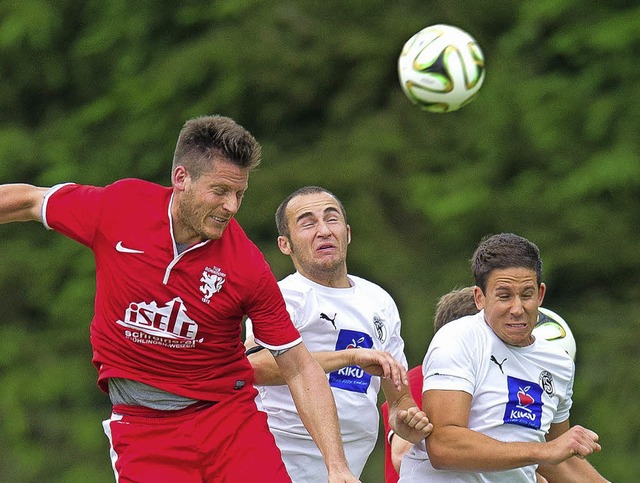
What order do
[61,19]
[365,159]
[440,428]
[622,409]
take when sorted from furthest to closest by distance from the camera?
[61,19] < [365,159] < [622,409] < [440,428]

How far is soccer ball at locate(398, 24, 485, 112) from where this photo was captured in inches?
280

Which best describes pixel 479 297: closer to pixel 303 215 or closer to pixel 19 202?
pixel 303 215

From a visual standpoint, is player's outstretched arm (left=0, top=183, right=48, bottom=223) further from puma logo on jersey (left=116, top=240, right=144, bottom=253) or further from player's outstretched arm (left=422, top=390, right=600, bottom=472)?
player's outstretched arm (left=422, top=390, right=600, bottom=472)

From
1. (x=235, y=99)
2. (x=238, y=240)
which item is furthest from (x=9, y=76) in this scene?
(x=238, y=240)

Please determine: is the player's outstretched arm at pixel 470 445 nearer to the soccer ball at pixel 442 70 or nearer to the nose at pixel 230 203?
the nose at pixel 230 203

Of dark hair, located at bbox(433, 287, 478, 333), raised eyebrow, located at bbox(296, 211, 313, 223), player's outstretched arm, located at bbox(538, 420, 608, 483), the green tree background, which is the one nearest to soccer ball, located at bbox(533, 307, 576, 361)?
dark hair, located at bbox(433, 287, 478, 333)

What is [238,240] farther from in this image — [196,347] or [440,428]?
[440,428]

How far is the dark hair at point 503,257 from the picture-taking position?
4.87 metres

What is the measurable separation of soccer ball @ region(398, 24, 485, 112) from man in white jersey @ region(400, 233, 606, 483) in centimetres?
223

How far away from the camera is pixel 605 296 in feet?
38.1

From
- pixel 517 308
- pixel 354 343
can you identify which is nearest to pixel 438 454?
pixel 517 308

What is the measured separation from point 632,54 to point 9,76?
6162mm

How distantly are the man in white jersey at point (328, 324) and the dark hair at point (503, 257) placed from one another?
766mm

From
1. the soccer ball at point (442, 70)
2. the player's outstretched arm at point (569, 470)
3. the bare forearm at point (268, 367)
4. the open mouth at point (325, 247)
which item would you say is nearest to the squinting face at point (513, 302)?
the player's outstretched arm at point (569, 470)
